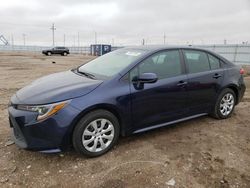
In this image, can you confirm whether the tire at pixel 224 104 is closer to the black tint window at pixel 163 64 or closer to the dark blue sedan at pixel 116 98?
the dark blue sedan at pixel 116 98

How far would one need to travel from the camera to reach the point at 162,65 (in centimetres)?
387

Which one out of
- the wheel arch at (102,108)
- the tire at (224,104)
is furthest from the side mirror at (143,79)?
the tire at (224,104)

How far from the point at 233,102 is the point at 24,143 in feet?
13.0

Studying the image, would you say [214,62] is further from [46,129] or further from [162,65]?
[46,129]

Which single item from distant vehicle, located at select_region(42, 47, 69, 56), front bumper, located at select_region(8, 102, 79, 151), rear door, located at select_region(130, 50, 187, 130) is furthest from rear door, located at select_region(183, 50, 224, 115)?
distant vehicle, located at select_region(42, 47, 69, 56)

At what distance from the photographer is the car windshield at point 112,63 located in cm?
363

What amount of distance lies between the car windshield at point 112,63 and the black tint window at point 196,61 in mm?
879

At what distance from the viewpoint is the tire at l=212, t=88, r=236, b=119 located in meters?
4.62

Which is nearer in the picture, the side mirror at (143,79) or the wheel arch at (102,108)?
the wheel arch at (102,108)

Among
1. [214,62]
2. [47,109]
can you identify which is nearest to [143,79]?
[47,109]

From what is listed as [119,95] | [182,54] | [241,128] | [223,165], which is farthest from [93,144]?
[241,128]

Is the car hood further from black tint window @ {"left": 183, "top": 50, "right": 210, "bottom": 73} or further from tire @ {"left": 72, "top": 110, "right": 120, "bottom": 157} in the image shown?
black tint window @ {"left": 183, "top": 50, "right": 210, "bottom": 73}

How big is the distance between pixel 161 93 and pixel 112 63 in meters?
0.95

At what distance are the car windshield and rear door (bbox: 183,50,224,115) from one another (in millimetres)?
962
